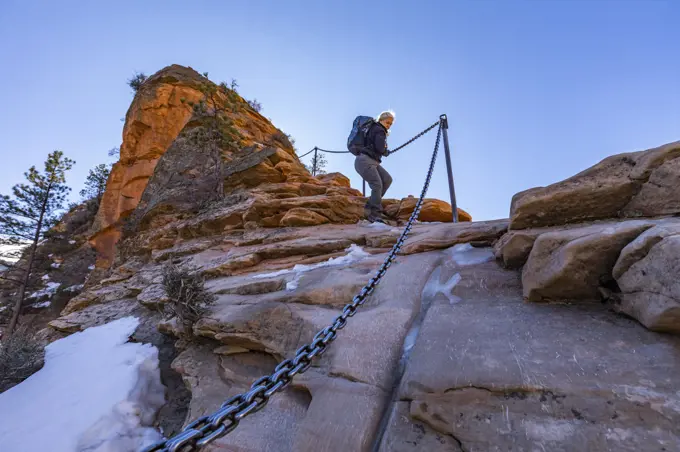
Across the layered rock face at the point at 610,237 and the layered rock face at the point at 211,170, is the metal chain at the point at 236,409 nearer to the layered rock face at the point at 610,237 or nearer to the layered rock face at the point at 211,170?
the layered rock face at the point at 610,237

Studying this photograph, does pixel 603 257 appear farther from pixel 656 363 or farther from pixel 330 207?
pixel 330 207

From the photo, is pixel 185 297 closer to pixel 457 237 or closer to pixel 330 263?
pixel 330 263

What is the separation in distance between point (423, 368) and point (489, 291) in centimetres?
132

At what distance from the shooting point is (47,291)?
18484mm

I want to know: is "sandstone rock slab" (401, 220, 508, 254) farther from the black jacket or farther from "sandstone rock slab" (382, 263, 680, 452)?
the black jacket

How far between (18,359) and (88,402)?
1.82 metres

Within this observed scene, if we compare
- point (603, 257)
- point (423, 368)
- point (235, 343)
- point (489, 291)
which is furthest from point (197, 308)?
point (603, 257)

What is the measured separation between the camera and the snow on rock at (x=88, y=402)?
2684mm

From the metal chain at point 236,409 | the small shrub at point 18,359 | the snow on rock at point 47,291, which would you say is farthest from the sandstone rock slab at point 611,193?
the snow on rock at point 47,291

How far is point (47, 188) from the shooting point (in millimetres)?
16734

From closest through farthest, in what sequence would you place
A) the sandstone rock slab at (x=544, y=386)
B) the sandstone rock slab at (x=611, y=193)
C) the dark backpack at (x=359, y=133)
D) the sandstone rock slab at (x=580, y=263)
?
the sandstone rock slab at (x=544, y=386), the sandstone rock slab at (x=580, y=263), the sandstone rock slab at (x=611, y=193), the dark backpack at (x=359, y=133)

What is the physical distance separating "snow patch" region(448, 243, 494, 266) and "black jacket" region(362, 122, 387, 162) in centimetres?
363

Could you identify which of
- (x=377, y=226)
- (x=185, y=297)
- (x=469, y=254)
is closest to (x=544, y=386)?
(x=469, y=254)

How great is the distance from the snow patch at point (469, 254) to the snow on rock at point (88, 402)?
3.84 metres
